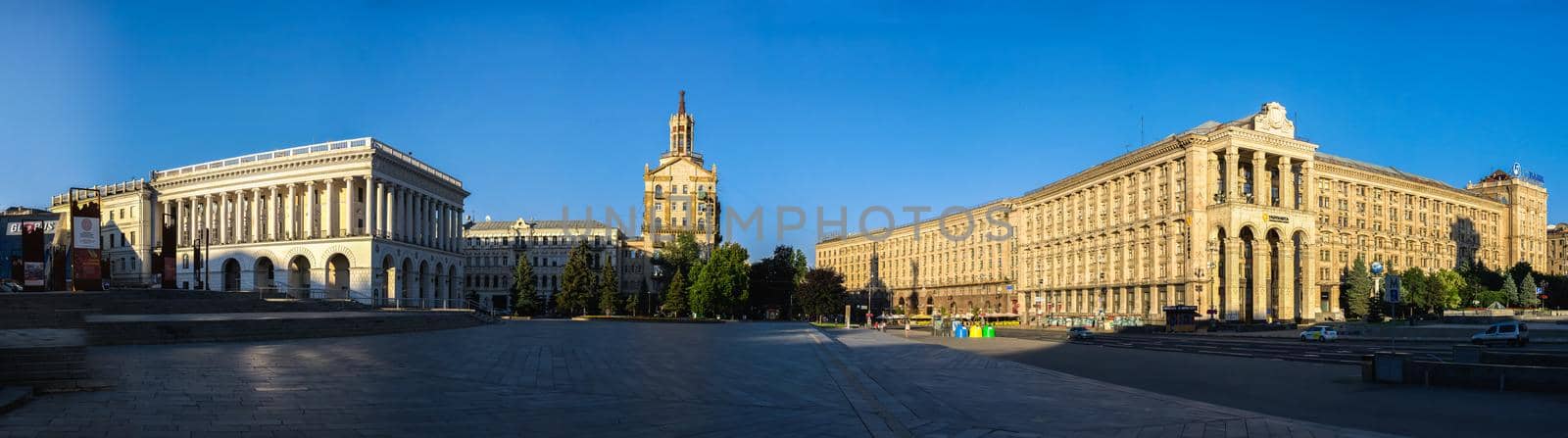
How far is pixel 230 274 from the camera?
2916 inches

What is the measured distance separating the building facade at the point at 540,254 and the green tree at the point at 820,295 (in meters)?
33.2

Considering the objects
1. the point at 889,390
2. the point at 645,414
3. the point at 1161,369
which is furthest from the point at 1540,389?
the point at 645,414

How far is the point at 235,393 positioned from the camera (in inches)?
504

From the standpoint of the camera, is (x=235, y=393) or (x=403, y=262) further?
(x=403, y=262)

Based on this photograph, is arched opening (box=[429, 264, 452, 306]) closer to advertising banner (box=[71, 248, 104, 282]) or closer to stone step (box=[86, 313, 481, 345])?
advertising banner (box=[71, 248, 104, 282])

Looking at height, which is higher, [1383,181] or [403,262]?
[1383,181]

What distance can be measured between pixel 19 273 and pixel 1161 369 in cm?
8814

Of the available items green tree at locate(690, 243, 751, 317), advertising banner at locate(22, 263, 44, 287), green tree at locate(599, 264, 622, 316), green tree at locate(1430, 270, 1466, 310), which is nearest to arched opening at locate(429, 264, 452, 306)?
green tree at locate(599, 264, 622, 316)

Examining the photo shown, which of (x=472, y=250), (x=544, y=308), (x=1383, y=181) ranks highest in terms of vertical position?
(x=1383, y=181)

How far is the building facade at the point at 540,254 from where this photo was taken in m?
125

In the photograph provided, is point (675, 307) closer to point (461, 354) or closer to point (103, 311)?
point (103, 311)

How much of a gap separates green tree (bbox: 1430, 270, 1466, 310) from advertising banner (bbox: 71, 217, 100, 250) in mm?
98451

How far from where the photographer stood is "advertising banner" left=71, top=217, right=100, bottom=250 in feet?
128

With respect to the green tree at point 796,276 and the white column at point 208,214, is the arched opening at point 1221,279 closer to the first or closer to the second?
the green tree at point 796,276
